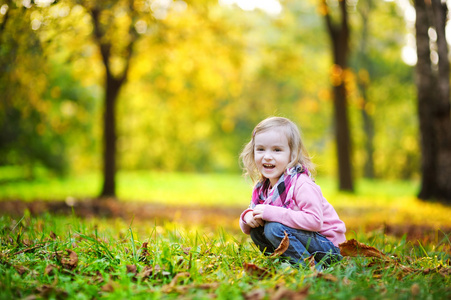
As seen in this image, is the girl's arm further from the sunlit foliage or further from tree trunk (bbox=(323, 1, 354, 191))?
tree trunk (bbox=(323, 1, 354, 191))

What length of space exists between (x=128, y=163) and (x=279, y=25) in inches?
977

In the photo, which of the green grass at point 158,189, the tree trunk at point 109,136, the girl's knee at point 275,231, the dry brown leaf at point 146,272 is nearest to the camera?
the dry brown leaf at point 146,272

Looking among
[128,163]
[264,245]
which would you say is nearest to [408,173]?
[128,163]

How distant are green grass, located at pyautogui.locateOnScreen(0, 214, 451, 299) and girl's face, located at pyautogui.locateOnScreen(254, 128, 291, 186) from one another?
604 mm

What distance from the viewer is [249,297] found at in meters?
2.16

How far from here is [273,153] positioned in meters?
3.13

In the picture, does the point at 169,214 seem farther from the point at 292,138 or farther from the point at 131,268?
the point at 131,268

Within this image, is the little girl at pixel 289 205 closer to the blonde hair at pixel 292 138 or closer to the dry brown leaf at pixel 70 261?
the blonde hair at pixel 292 138

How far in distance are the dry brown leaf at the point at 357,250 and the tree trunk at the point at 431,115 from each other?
6656 mm

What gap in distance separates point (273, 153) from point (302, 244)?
2.23 ft

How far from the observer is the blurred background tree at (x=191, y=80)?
24.4 feet

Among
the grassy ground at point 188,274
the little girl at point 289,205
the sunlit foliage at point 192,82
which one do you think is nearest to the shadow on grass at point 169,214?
the sunlit foliage at point 192,82

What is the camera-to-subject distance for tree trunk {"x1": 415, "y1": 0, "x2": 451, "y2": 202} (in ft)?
29.2

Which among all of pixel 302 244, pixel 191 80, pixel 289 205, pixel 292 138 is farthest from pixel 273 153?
pixel 191 80
